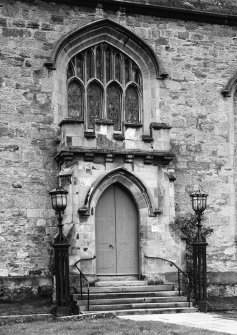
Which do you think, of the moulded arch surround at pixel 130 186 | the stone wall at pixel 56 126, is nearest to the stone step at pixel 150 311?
the moulded arch surround at pixel 130 186

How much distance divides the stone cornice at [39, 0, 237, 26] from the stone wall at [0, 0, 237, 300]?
186mm

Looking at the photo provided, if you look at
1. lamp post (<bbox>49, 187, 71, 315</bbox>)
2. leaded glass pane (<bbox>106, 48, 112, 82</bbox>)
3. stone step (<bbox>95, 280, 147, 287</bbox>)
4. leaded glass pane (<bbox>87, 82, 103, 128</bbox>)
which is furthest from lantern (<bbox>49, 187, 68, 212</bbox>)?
leaded glass pane (<bbox>106, 48, 112, 82</bbox>)

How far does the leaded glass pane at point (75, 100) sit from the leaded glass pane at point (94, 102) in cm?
25

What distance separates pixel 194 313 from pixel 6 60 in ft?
28.9

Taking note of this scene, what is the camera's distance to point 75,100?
72.3 feet

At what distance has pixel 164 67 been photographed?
22609 millimetres

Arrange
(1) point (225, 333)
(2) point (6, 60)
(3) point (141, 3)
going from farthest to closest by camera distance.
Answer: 1. (3) point (141, 3)
2. (2) point (6, 60)
3. (1) point (225, 333)

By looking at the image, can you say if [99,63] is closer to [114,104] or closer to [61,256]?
[114,104]

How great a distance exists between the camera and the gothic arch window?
22.0 metres

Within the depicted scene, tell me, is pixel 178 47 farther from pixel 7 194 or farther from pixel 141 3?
pixel 7 194

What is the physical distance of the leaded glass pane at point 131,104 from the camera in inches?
888

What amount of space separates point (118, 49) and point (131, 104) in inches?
68.0

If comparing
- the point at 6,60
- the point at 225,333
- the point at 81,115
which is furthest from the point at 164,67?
the point at 225,333

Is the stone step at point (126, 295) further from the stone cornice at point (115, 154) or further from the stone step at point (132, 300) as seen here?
the stone cornice at point (115, 154)
